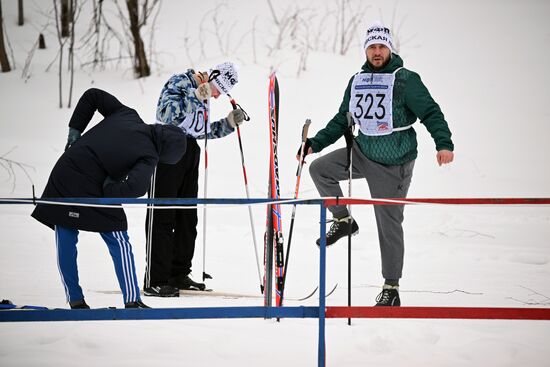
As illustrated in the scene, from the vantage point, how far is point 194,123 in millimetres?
5320

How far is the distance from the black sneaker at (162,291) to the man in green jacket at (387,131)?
1.34m

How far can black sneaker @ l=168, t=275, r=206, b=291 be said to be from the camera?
5.42 meters

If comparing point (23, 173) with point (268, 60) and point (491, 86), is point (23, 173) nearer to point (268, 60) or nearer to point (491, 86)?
point (268, 60)

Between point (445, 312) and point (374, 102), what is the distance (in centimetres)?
158

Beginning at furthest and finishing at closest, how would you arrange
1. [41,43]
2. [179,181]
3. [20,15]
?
[20,15]
[41,43]
[179,181]

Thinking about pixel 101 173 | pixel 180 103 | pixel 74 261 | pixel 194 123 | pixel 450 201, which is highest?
pixel 180 103

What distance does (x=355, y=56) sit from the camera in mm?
12016

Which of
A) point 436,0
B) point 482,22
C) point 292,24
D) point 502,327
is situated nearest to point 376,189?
point 502,327

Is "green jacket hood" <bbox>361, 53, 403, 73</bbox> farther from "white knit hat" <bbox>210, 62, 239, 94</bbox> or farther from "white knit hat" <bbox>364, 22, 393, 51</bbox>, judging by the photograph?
→ "white knit hat" <bbox>210, 62, 239, 94</bbox>

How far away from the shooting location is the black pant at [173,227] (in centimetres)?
512

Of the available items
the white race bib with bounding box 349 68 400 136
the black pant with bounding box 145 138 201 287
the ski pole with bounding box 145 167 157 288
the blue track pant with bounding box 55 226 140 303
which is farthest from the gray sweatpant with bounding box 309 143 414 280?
the blue track pant with bounding box 55 226 140 303

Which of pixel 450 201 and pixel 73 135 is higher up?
pixel 73 135

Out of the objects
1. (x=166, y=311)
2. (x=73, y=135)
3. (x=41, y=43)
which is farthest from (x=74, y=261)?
(x=41, y=43)

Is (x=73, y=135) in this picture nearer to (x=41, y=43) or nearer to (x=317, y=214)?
(x=317, y=214)
